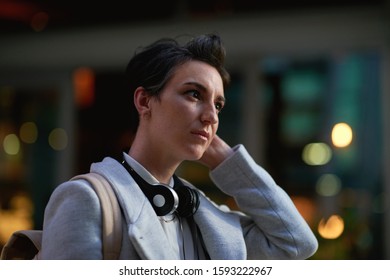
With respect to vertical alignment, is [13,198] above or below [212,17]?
below

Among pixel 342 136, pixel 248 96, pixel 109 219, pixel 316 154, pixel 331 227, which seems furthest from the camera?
pixel 248 96

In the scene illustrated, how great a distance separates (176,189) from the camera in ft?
4.23

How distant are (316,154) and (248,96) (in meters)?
0.72

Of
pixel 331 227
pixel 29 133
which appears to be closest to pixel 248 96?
pixel 331 227

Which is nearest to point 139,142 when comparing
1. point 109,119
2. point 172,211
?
point 172,211

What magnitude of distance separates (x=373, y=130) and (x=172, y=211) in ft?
12.1

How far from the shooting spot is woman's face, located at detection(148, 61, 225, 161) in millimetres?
1219

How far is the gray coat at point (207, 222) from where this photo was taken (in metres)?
1.07

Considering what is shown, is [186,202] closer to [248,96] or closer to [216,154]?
[216,154]

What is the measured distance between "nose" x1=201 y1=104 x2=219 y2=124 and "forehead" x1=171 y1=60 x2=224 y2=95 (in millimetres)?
35

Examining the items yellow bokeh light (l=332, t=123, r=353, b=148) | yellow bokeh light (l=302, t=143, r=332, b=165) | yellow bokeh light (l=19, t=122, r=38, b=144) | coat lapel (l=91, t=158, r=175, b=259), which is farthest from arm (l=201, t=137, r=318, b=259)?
yellow bokeh light (l=19, t=122, r=38, b=144)

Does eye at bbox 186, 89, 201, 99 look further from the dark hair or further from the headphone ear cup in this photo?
the headphone ear cup

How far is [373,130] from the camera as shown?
4.61m
